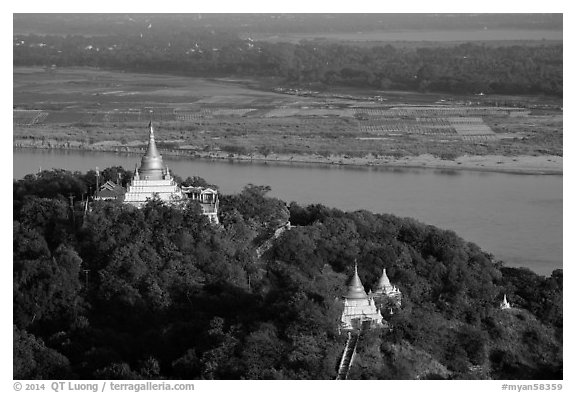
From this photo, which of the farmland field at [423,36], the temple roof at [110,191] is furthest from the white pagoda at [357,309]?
the farmland field at [423,36]

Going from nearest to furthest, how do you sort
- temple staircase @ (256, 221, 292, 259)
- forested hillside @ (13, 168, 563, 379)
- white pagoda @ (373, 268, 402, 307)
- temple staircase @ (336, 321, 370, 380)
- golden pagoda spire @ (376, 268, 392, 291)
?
temple staircase @ (336, 321, 370, 380) < forested hillside @ (13, 168, 563, 379) < white pagoda @ (373, 268, 402, 307) < golden pagoda spire @ (376, 268, 392, 291) < temple staircase @ (256, 221, 292, 259)

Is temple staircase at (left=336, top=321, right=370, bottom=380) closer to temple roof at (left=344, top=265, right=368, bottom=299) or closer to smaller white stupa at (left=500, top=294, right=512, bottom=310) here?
temple roof at (left=344, top=265, right=368, bottom=299)

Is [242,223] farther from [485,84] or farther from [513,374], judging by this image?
[485,84]

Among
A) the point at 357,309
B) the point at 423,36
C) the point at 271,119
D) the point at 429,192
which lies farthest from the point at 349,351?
the point at 423,36

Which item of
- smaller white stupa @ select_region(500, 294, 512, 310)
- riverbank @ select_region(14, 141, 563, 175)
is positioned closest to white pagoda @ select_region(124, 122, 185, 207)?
smaller white stupa @ select_region(500, 294, 512, 310)

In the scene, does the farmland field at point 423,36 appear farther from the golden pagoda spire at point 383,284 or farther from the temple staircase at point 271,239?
the golden pagoda spire at point 383,284

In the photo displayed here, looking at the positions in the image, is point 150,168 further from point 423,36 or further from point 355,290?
point 423,36
